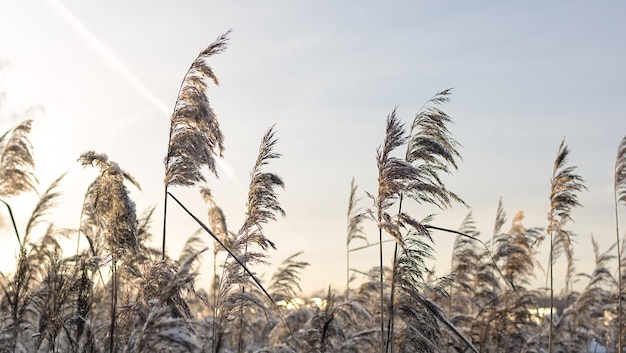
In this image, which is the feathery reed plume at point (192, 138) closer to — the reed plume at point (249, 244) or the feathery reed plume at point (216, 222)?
the reed plume at point (249, 244)

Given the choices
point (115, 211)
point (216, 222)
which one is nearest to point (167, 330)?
point (115, 211)

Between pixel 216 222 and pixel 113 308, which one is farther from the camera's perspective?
pixel 216 222

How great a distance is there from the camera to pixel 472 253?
1365cm

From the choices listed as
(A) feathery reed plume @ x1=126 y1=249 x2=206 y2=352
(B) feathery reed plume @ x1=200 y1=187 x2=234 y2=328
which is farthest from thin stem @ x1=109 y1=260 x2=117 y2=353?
(B) feathery reed plume @ x1=200 y1=187 x2=234 y2=328

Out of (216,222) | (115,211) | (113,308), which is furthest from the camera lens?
(216,222)

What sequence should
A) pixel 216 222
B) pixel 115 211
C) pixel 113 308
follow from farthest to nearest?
pixel 216 222 < pixel 115 211 < pixel 113 308

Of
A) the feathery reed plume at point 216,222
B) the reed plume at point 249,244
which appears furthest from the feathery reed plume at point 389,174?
the feathery reed plume at point 216,222

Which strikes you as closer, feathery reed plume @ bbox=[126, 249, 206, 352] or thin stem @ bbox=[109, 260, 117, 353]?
feathery reed plume @ bbox=[126, 249, 206, 352]

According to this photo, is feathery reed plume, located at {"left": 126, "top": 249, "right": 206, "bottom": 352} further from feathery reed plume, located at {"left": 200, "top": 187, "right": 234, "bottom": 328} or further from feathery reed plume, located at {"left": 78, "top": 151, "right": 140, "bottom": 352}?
feathery reed plume, located at {"left": 200, "top": 187, "right": 234, "bottom": 328}

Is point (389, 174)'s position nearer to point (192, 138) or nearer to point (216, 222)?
→ point (192, 138)

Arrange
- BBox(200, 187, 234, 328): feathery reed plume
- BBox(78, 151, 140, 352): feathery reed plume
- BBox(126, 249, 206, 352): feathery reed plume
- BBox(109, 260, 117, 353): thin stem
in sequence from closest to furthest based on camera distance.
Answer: BBox(126, 249, 206, 352): feathery reed plume → BBox(109, 260, 117, 353): thin stem → BBox(78, 151, 140, 352): feathery reed plume → BBox(200, 187, 234, 328): feathery reed plume

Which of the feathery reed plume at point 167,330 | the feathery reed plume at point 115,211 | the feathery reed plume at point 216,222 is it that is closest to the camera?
the feathery reed plume at point 167,330

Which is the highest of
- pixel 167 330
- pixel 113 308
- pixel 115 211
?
pixel 115 211

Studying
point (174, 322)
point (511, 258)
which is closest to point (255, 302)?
point (174, 322)
